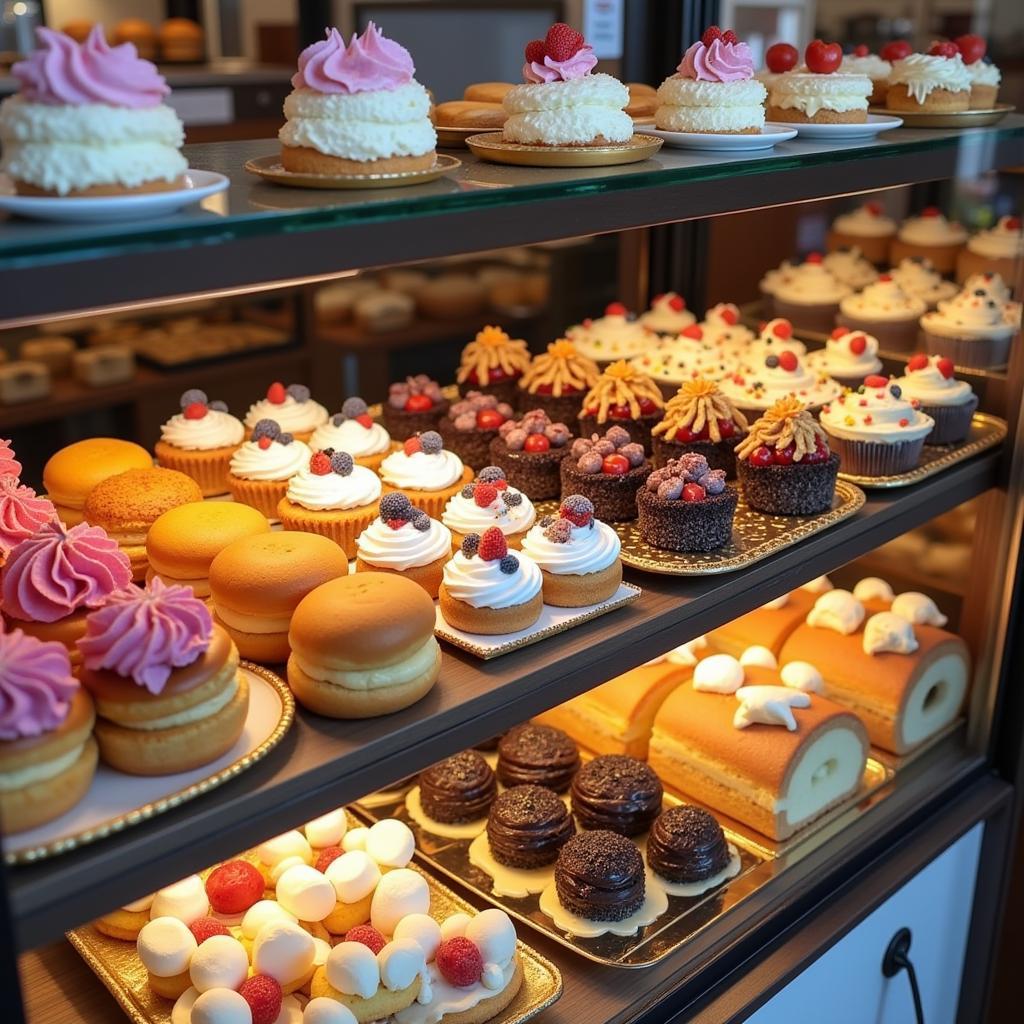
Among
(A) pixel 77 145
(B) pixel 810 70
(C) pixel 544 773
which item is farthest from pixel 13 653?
(B) pixel 810 70

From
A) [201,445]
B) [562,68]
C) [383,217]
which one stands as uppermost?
[562,68]

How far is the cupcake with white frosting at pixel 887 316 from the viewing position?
9.35 feet

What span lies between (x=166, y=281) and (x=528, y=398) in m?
1.33

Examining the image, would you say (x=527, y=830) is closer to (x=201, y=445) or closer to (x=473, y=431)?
(x=473, y=431)

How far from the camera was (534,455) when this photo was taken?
2064mm

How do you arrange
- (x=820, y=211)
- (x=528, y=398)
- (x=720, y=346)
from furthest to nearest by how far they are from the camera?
(x=820, y=211) < (x=720, y=346) < (x=528, y=398)

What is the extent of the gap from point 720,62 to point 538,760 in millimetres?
1222

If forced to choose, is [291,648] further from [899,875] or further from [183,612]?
[899,875]

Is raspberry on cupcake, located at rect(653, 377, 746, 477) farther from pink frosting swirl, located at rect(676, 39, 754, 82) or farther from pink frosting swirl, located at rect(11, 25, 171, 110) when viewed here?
pink frosting swirl, located at rect(11, 25, 171, 110)

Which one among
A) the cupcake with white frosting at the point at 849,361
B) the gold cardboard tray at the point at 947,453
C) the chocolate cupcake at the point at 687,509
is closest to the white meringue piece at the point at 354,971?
the chocolate cupcake at the point at 687,509

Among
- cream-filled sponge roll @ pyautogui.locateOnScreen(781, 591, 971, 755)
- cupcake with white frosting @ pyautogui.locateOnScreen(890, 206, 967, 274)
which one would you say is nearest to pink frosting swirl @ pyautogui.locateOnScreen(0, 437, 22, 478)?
cream-filled sponge roll @ pyautogui.locateOnScreen(781, 591, 971, 755)

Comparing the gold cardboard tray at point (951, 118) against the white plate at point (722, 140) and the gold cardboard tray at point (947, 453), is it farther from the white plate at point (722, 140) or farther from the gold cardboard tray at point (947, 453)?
the gold cardboard tray at point (947, 453)

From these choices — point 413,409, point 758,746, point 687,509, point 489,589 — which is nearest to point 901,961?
point 758,746

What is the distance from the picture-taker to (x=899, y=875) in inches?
86.3
